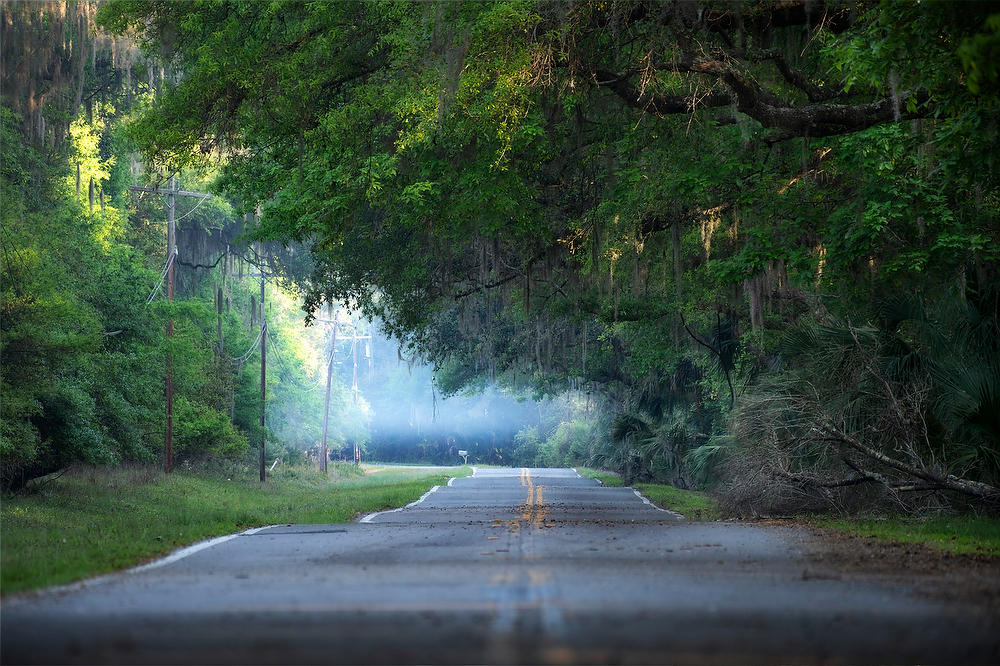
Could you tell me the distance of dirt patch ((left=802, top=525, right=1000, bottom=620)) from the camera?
304 inches

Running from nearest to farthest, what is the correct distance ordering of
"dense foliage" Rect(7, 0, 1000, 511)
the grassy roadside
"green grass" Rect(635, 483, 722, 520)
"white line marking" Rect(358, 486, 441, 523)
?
the grassy roadside
"dense foliage" Rect(7, 0, 1000, 511)
"white line marking" Rect(358, 486, 441, 523)
"green grass" Rect(635, 483, 722, 520)

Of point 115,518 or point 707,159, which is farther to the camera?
point 707,159

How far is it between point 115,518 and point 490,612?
13.6 m

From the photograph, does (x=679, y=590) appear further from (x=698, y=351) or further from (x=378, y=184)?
(x=698, y=351)

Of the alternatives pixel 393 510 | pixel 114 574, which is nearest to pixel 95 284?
pixel 393 510

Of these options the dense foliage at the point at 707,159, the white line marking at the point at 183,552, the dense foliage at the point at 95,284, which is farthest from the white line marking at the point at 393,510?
the dense foliage at the point at 95,284

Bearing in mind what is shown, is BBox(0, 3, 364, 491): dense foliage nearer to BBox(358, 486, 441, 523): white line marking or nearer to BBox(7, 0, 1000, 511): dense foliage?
BBox(7, 0, 1000, 511): dense foliage

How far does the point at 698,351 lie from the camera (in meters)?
34.8

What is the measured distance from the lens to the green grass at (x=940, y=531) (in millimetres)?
11875

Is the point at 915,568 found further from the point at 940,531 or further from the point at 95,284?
the point at 95,284

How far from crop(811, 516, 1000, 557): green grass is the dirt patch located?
0.46m

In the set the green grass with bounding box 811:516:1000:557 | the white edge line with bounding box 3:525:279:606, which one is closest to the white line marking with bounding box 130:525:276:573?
the white edge line with bounding box 3:525:279:606

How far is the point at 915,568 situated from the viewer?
376 inches

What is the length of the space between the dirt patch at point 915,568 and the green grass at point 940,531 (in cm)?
46
